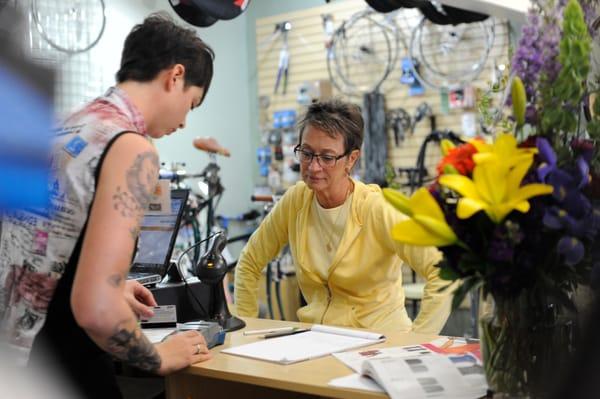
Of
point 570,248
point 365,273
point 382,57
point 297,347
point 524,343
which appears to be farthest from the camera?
point 382,57

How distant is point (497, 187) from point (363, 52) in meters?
6.05

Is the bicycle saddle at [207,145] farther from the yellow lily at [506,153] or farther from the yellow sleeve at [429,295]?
the yellow lily at [506,153]

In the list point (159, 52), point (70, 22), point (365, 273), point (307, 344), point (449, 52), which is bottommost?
point (307, 344)

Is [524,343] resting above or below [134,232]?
below

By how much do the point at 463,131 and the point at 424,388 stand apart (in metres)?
5.26

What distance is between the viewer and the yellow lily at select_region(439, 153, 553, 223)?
4.31 feet

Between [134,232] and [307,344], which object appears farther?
[307,344]

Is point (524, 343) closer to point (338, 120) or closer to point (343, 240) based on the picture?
point (343, 240)

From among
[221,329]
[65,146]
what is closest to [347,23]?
[221,329]

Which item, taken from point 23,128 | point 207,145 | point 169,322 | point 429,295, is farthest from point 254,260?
point 207,145

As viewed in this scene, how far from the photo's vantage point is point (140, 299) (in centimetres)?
212

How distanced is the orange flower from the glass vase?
0.28m

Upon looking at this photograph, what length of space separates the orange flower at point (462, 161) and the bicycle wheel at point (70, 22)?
4458 millimetres

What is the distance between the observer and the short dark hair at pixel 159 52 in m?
1.68
